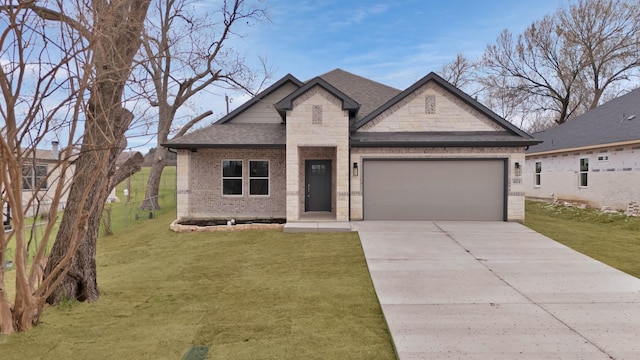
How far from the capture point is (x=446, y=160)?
12406 millimetres

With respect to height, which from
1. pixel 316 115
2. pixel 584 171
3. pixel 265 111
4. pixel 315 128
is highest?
pixel 265 111

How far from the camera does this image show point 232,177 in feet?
44.6

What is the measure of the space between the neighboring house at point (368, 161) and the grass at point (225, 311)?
397 cm

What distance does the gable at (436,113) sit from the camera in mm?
12516

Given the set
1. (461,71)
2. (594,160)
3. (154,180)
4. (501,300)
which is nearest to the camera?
(501,300)

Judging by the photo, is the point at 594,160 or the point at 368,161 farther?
the point at 594,160

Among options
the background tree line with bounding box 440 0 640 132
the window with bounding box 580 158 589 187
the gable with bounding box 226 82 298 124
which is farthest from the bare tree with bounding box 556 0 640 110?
the gable with bounding box 226 82 298 124

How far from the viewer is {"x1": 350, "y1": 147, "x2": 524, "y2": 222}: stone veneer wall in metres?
12.1

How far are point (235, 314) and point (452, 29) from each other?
20.9m

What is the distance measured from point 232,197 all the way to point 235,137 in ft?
7.78

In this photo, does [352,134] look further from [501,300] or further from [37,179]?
[37,179]

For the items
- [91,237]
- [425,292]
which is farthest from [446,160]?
[91,237]

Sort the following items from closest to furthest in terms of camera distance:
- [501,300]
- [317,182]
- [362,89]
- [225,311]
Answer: [225,311]
[501,300]
[317,182]
[362,89]

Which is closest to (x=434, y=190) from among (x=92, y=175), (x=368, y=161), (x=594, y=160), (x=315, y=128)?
(x=368, y=161)
